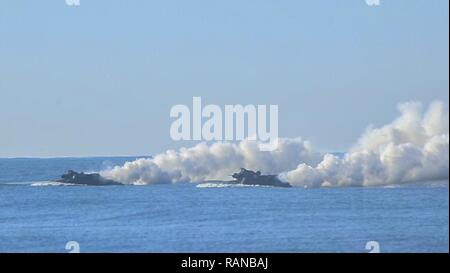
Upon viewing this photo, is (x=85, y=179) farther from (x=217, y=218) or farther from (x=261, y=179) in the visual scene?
(x=261, y=179)

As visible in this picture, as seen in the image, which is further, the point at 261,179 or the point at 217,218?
the point at 261,179

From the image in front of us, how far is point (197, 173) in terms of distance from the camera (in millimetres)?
14469

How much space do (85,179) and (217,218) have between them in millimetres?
1198

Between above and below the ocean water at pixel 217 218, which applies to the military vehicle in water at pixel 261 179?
above

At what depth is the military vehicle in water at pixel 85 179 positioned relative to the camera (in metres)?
14.5

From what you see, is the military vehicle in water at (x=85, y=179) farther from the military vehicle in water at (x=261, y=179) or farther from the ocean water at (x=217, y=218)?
the military vehicle in water at (x=261, y=179)

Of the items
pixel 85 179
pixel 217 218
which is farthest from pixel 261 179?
pixel 85 179

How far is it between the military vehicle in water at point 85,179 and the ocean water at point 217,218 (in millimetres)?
64

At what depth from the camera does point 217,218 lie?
46.5ft

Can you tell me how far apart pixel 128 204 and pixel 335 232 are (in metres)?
1.72

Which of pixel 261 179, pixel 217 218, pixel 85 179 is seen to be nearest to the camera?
pixel 217 218
